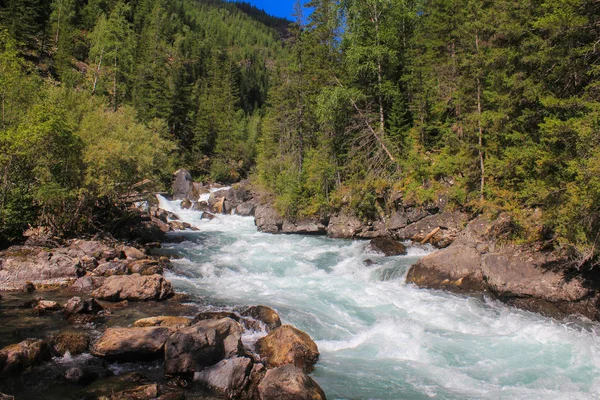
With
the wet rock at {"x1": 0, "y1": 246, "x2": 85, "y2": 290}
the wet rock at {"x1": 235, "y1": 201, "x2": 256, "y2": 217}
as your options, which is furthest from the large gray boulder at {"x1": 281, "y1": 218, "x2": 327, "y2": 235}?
the wet rock at {"x1": 0, "y1": 246, "x2": 85, "y2": 290}

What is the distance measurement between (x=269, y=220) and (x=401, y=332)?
762 inches

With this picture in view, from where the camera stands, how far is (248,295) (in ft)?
41.7

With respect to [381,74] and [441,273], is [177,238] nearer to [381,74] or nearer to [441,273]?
[441,273]

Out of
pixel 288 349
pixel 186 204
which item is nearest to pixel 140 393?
pixel 288 349

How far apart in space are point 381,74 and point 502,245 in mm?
16096

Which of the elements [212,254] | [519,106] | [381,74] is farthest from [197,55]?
[519,106]

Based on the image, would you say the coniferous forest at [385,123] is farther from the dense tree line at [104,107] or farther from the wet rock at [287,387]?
the wet rock at [287,387]

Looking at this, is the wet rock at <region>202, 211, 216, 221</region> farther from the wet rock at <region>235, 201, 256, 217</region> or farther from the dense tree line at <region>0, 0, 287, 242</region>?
the dense tree line at <region>0, 0, 287, 242</region>

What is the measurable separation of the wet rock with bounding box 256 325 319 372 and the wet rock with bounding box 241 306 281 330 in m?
1.02

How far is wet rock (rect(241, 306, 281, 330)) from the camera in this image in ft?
31.3

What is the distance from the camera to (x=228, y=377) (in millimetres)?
6801

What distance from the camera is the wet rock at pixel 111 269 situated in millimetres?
13866

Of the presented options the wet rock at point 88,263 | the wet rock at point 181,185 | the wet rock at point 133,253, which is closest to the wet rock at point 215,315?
the wet rock at point 88,263

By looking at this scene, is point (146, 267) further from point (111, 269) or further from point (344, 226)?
point (344, 226)
